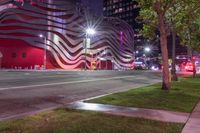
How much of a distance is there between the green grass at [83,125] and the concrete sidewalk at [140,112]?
31.2 inches

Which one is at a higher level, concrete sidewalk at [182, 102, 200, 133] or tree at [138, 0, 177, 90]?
tree at [138, 0, 177, 90]

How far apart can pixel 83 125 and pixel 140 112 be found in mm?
3340

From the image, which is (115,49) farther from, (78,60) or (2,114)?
(2,114)

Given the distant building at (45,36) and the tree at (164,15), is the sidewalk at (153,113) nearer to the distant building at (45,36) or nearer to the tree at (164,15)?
the tree at (164,15)

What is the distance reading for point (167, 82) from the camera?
68.6ft

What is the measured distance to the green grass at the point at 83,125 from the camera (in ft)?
27.1

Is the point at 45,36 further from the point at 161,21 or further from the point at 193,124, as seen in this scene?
the point at 193,124

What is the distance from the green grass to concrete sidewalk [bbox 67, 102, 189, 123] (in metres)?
0.79

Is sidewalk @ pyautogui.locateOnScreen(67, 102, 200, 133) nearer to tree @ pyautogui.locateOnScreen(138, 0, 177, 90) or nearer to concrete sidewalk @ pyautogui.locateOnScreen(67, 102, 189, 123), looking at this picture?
concrete sidewalk @ pyautogui.locateOnScreen(67, 102, 189, 123)

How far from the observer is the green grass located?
827cm

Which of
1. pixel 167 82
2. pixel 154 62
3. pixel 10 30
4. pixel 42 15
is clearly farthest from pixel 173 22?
pixel 154 62

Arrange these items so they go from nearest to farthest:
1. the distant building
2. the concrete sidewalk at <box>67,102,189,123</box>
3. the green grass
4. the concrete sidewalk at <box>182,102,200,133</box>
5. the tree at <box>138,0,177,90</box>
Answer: the green grass < the concrete sidewalk at <box>182,102,200,133</box> < the concrete sidewalk at <box>67,102,189,123</box> < the tree at <box>138,0,177,90</box> < the distant building

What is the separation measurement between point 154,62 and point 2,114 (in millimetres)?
184458

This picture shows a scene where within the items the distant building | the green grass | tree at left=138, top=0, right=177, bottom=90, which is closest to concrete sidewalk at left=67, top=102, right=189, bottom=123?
the green grass
